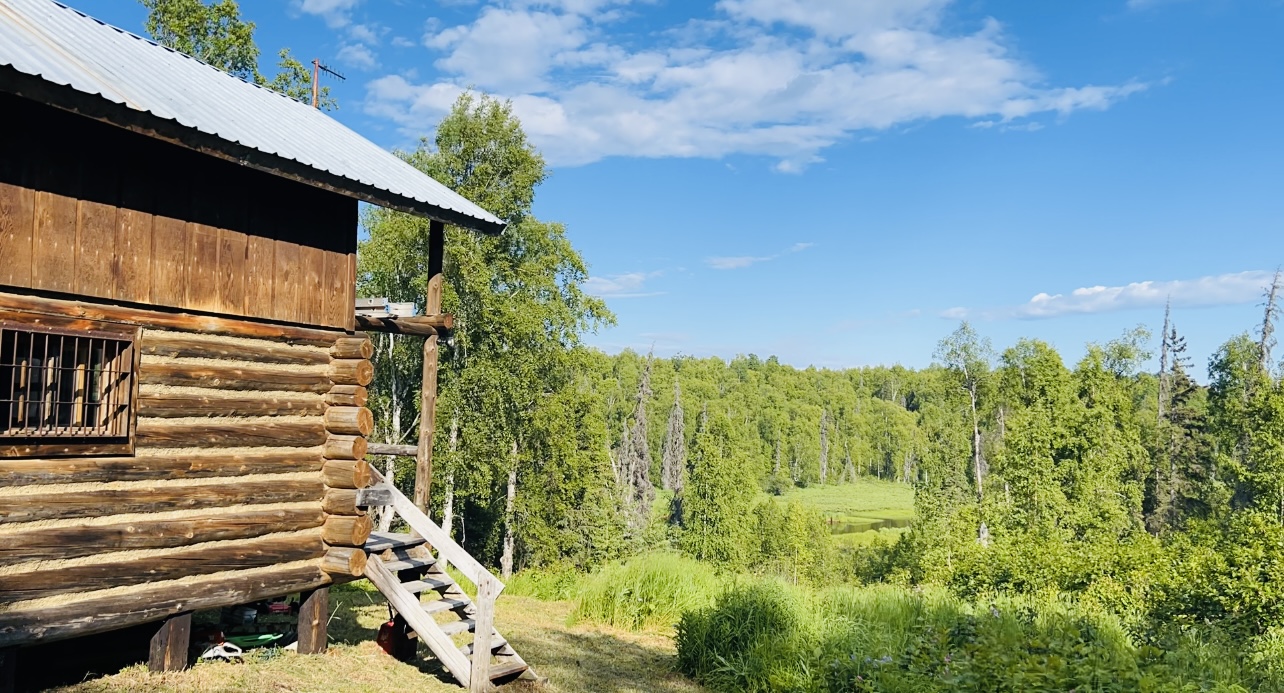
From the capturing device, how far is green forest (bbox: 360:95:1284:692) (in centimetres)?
1038

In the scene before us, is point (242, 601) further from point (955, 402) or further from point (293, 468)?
point (955, 402)

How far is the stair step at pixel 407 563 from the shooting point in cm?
1007

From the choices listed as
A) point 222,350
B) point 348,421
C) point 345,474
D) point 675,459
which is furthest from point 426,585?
point 675,459

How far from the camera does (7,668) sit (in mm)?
7035

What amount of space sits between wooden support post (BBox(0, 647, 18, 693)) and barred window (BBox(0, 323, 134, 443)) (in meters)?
1.73

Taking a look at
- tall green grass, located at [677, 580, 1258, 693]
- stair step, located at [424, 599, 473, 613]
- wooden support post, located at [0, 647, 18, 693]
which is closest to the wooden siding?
wooden support post, located at [0, 647, 18, 693]

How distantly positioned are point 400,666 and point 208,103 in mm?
6651

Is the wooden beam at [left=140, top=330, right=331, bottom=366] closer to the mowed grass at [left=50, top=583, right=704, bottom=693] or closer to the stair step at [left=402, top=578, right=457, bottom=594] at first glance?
the stair step at [left=402, top=578, right=457, bottom=594]

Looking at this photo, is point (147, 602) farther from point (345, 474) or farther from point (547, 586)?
point (547, 586)

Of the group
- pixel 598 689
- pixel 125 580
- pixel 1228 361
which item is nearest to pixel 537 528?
pixel 598 689

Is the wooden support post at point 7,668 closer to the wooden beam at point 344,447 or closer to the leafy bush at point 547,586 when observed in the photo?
the wooden beam at point 344,447

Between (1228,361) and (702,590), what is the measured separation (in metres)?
53.8

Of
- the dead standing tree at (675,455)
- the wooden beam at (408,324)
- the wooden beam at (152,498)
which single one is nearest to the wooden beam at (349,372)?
the wooden beam at (408,324)

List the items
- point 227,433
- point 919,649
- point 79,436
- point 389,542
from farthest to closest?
1. point 389,542
2. point 919,649
3. point 227,433
4. point 79,436
